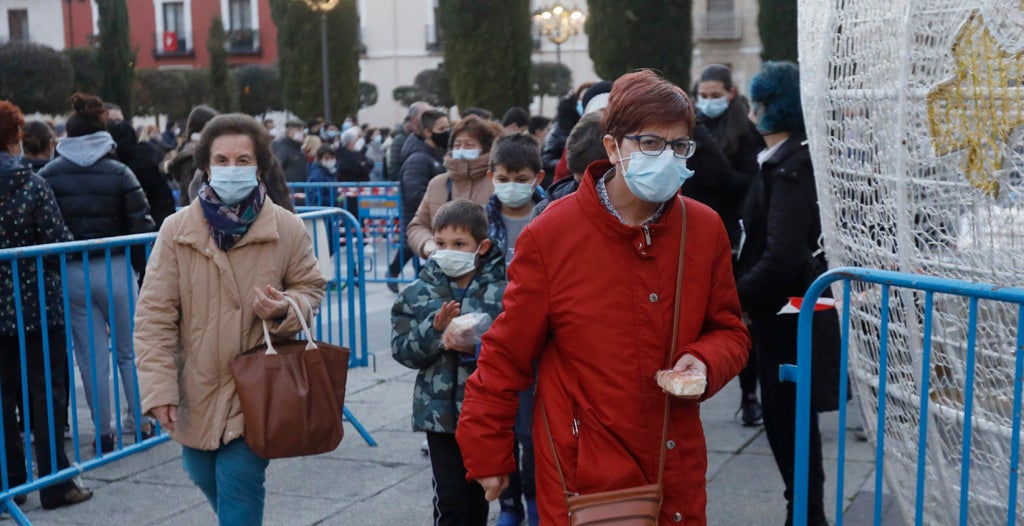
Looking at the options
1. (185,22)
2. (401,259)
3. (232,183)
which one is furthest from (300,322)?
(185,22)

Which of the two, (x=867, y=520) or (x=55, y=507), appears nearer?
(x=867, y=520)

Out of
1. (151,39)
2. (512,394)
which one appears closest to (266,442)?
(512,394)

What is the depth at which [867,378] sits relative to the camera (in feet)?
11.6

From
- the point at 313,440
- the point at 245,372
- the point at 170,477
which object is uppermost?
the point at 245,372

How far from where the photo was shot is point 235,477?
3953mm

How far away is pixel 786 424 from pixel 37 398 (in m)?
3.25

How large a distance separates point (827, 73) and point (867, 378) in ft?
2.93

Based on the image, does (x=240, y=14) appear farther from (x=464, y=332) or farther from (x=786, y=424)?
(x=464, y=332)

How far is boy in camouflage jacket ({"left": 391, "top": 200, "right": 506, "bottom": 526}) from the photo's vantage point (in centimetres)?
408

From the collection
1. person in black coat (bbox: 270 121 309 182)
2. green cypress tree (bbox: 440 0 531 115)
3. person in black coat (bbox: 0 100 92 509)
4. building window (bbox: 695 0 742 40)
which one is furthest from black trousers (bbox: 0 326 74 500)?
building window (bbox: 695 0 742 40)

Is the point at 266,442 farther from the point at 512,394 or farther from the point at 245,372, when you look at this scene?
the point at 512,394

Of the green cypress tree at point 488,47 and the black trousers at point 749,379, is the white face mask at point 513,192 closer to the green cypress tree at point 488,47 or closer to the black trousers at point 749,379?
the black trousers at point 749,379

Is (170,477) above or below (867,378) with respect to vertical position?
below

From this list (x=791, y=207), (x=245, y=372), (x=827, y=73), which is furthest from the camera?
(x=791, y=207)
